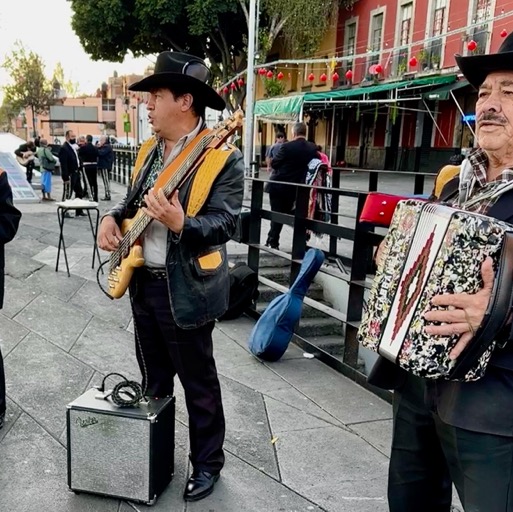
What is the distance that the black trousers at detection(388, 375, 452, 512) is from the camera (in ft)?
5.91

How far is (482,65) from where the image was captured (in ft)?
5.23

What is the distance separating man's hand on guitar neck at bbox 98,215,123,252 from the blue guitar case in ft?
6.56

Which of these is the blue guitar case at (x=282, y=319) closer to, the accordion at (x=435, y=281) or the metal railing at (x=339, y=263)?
the metal railing at (x=339, y=263)

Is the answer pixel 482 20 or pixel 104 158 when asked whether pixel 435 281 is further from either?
pixel 482 20

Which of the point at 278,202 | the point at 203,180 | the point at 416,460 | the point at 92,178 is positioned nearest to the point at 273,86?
the point at 92,178

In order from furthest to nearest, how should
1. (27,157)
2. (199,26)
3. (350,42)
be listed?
(350,42) → (199,26) → (27,157)

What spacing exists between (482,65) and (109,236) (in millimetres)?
1732

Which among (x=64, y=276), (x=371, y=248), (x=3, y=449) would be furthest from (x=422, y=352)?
(x=64, y=276)

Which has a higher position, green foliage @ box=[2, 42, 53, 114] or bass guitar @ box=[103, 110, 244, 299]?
green foliage @ box=[2, 42, 53, 114]

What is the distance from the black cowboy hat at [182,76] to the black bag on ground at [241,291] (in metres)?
2.87

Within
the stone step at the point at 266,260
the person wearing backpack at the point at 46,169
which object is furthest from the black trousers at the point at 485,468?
the person wearing backpack at the point at 46,169

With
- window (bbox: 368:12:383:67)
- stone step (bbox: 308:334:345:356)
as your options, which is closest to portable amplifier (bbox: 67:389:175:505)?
stone step (bbox: 308:334:345:356)

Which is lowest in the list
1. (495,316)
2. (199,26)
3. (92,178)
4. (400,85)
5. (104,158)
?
(92,178)

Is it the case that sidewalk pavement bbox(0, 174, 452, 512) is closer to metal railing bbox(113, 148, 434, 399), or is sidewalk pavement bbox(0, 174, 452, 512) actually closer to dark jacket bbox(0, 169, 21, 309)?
metal railing bbox(113, 148, 434, 399)
